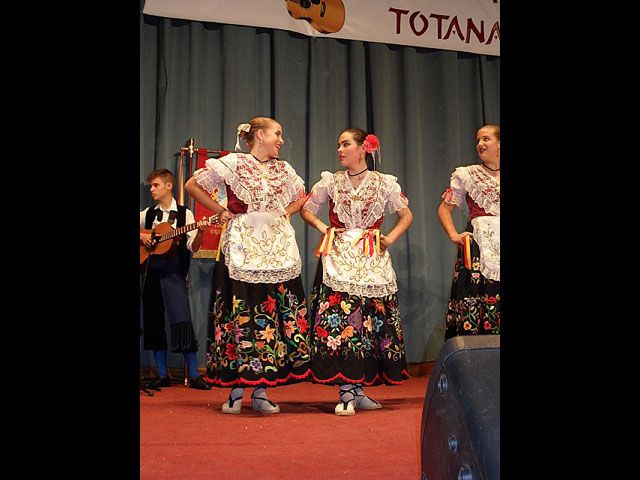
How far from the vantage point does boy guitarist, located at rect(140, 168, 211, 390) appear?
426 cm

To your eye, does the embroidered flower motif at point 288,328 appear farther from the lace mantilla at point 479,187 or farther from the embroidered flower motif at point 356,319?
the lace mantilla at point 479,187

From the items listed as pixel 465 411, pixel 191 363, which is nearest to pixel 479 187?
pixel 191 363

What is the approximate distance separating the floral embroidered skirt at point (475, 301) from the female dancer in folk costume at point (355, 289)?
0.40 metres

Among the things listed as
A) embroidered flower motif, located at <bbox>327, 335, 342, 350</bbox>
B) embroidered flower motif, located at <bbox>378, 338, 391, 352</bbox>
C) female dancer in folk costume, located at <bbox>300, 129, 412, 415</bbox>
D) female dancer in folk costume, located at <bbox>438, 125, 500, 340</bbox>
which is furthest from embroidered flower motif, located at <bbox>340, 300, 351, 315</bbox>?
female dancer in folk costume, located at <bbox>438, 125, 500, 340</bbox>

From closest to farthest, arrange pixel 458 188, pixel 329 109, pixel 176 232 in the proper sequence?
pixel 458 188, pixel 176 232, pixel 329 109

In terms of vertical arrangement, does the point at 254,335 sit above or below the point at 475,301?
below

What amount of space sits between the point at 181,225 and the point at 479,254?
5.95 feet

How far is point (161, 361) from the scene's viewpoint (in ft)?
14.3

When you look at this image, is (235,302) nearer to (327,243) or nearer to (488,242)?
(327,243)

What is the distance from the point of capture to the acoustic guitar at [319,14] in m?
A: 4.84
